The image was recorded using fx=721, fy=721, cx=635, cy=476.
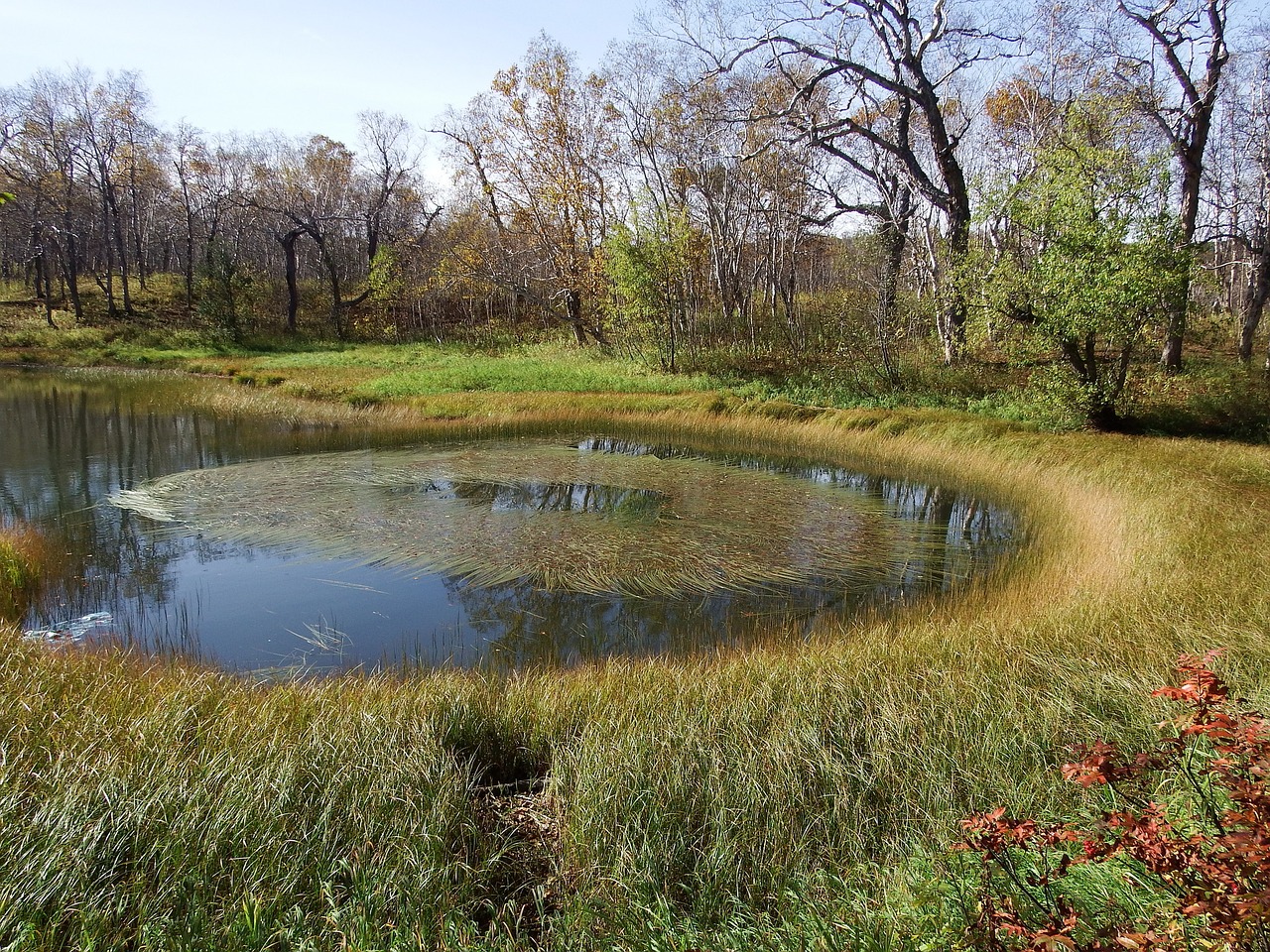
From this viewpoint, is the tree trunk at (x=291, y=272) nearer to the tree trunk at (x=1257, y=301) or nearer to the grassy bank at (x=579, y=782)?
the grassy bank at (x=579, y=782)

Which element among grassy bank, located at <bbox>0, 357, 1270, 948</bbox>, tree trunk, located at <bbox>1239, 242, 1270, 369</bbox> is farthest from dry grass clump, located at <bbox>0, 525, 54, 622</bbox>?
tree trunk, located at <bbox>1239, 242, 1270, 369</bbox>

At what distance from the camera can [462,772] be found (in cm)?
343

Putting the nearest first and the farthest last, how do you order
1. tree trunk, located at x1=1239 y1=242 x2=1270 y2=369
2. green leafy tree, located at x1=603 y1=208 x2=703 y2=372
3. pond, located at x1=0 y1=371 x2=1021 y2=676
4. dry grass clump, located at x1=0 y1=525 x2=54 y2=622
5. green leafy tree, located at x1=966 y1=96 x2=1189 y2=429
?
pond, located at x1=0 y1=371 x2=1021 y2=676
dry grass clump, located at x1=0 y1=525 x2=54 y2=622
green leafy tree, located at x1=966 y1=96 x2=1189 y2=429
tree trunk, located at x1=1239 y1=242 x2=1270 y2=369
green leafy tree, located at x1=603 y1=208 x2=703 y2=372

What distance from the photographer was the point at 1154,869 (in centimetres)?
186

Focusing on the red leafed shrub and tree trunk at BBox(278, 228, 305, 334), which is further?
tree trunk at BBox(278, 228, 305, 334)

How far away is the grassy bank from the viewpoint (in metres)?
2.49

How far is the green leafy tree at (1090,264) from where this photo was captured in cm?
1223

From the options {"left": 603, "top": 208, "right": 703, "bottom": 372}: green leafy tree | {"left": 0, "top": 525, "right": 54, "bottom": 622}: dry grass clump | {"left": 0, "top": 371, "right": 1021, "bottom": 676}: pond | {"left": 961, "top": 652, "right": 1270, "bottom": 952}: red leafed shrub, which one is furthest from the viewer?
{"left": 603, "top": 208, "right": 703, "bottom": 372}: green leafy tree

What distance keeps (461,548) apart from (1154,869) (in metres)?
6.92

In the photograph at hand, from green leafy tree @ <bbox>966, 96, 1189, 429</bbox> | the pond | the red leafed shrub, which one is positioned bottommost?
the pond

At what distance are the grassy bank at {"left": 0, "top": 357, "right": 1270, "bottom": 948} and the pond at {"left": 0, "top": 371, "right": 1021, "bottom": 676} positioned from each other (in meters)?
0.95

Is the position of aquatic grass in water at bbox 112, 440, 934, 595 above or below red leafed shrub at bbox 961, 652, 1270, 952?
below

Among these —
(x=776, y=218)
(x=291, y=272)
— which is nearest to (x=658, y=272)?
(x=776, y=218)

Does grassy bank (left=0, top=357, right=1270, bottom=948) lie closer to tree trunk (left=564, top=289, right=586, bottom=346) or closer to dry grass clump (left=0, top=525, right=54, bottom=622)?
dry grass clump (left=0, top=525, right=54, bottom=622)
